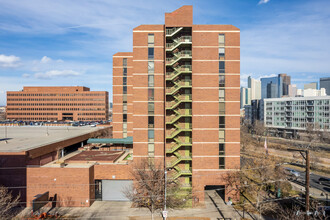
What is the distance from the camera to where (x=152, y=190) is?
2505 cm

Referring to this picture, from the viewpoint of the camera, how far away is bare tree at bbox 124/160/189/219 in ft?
81.5

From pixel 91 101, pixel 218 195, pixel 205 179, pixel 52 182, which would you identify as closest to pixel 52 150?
pixel 52 182

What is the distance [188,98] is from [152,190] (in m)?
14.5

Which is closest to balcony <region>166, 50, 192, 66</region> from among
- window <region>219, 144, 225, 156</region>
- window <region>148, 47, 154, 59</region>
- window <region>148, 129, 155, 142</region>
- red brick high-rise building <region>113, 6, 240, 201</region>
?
red brick high-rise building <region>113, 6, 240, 201</region>

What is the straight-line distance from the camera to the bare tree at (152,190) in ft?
81.5

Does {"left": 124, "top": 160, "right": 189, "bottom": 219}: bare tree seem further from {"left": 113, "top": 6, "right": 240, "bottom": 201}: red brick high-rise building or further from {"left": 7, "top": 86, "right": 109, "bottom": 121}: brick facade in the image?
{"left": 7, "top": 86, "right": 109, "bottom": 121}: brick facade

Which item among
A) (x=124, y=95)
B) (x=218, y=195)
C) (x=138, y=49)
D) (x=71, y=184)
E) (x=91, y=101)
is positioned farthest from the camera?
(x=91, y=101)

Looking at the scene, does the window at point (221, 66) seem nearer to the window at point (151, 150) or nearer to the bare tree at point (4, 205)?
the window at point (151, 150)

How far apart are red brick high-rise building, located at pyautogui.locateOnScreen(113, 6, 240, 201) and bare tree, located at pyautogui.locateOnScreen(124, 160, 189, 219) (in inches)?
71.4

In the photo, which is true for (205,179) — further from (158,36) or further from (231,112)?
(158,36)

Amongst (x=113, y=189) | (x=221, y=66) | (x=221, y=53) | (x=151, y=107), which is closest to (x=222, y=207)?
(x=113, y=189)

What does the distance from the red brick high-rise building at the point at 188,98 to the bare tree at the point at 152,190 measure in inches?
71.4

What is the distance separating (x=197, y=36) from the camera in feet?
98.5

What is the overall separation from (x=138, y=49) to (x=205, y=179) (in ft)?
74.2
